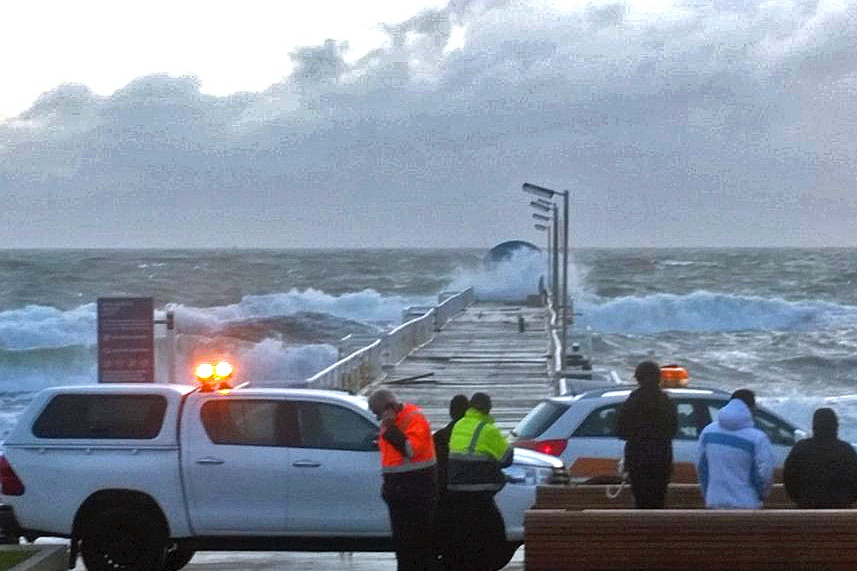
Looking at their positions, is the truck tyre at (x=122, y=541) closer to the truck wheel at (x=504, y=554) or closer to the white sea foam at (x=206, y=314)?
the truck wheel at (x=504, y=554)

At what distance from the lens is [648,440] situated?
1298cm

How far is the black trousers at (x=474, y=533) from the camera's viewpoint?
1355 cm

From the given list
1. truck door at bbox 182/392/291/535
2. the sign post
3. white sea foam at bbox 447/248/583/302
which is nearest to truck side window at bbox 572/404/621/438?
truck door at bbox 182/392/291/535

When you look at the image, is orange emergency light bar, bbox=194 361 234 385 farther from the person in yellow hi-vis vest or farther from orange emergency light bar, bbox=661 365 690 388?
orange emergency light bar, bbox=661 365 690 388

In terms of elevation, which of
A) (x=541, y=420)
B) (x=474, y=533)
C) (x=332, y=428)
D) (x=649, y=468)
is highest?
(x=332, y=428)

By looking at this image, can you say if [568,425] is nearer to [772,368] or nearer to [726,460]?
[726,460]

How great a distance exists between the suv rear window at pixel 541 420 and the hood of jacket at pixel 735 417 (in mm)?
5527

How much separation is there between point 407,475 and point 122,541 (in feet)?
9.30

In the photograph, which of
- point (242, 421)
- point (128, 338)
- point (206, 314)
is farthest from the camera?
Answer: point (206, 314)

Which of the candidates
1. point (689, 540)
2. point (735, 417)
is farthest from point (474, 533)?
point (689, 540)

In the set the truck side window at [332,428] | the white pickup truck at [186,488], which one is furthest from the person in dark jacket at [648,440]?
the truck side window at [332,428]

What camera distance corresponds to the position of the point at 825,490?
1180 cm

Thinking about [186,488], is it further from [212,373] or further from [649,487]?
[649,487]

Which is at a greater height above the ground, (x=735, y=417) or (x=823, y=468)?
(x=735, y=417)
